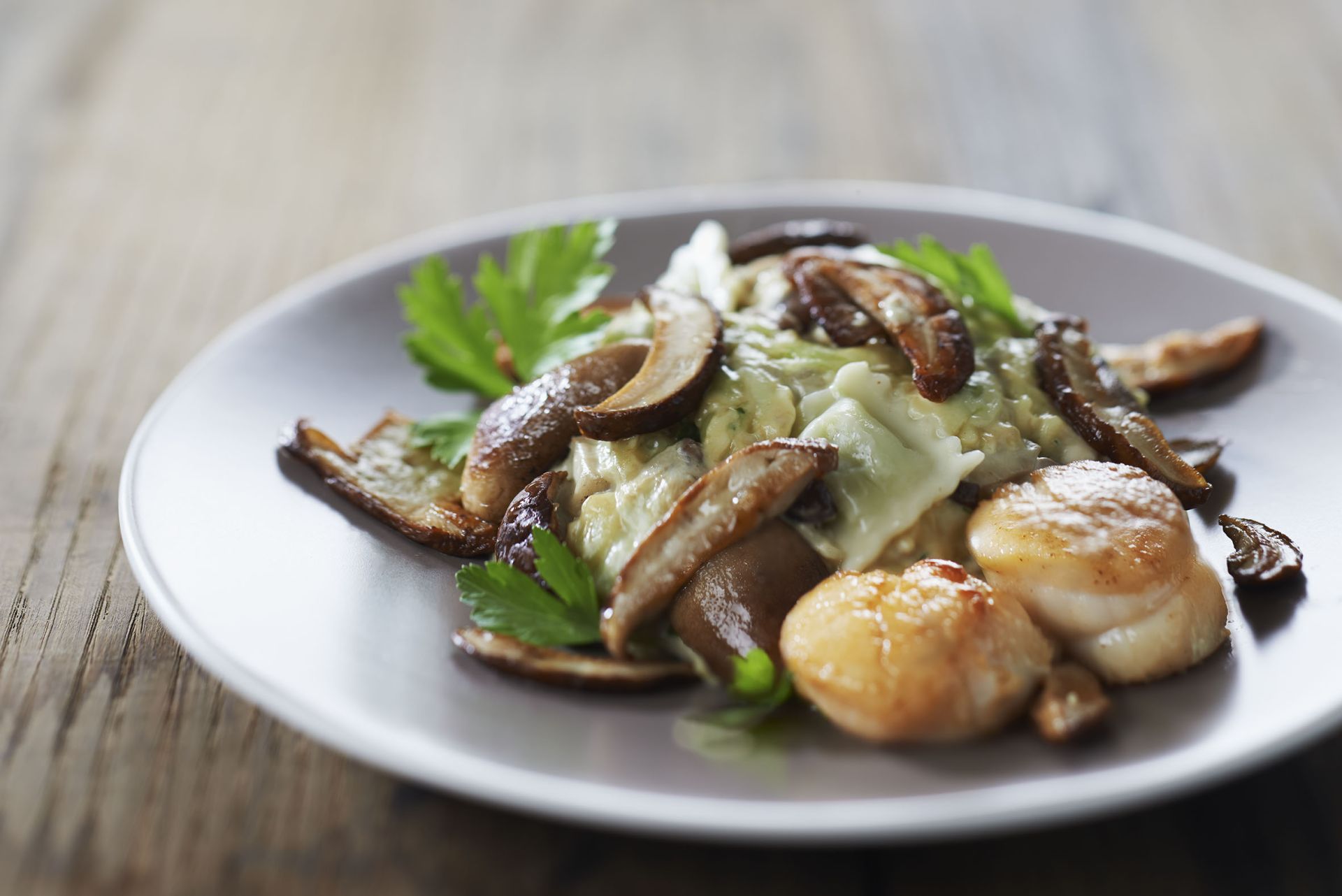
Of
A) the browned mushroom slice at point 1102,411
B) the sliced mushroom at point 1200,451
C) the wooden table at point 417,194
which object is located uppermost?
the browned mushroom slice at point 1102,411

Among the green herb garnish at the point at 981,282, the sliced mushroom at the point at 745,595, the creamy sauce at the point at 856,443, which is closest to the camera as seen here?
the sliced mushroom at the point at 745,595

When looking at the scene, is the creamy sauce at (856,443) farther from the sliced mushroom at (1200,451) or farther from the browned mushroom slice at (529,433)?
the sliced mushroom at (1200,451)

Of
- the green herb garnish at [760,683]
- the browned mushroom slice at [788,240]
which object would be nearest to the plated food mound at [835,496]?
the green herb garnish at [760,683]

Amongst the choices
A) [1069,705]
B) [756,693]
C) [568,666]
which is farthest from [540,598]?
[1069,705]

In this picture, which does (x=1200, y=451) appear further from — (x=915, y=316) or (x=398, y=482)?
(x=398, y=482)

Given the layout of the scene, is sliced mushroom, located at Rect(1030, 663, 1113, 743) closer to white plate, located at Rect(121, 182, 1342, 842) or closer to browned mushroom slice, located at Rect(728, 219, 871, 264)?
white plate, located at Rect(121, 182, 1342, 842)

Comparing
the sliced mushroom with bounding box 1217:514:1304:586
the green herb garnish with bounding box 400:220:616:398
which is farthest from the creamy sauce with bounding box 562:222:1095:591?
the green herb garnish with bounding box 400:220:616:398
